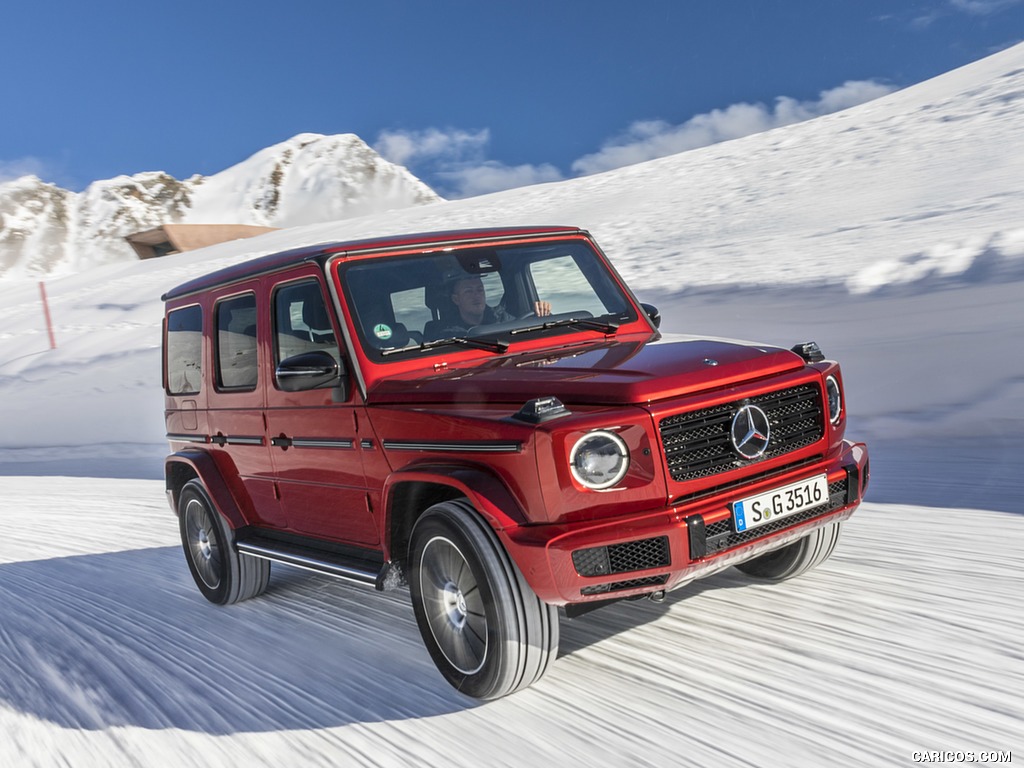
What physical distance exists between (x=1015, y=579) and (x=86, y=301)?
105 feet

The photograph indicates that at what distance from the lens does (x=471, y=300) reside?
439 cm

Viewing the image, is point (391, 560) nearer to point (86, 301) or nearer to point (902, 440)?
point (902, 440)

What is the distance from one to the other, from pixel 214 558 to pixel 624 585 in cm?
302

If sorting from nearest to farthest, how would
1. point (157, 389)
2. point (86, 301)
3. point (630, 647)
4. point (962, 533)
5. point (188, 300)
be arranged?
point (630, 647) < point (962, 533) < point (188, 300) < point (157, 389) < point (86, 301)

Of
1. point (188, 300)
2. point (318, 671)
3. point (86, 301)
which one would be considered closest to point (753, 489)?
point (318, 671)

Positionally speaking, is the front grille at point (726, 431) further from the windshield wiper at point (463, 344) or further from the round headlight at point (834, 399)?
the windshield wiper at point (463, 344)

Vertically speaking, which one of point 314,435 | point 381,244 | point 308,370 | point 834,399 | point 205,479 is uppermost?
point 381,244

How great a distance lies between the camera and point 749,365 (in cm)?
362

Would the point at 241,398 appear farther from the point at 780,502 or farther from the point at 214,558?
the point at 780,502

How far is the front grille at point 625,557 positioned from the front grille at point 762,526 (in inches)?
6.9

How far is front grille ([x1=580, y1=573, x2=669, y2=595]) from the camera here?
3293 mm

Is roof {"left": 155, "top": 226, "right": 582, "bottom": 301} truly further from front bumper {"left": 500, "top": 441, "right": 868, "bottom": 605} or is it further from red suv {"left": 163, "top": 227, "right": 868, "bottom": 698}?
front bumper {"left": 500, "top": 441, "right": 868, "bottom": 605}

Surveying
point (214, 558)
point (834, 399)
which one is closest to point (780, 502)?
point (834, 399)

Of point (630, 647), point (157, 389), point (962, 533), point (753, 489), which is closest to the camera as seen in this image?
point (753, 489)
